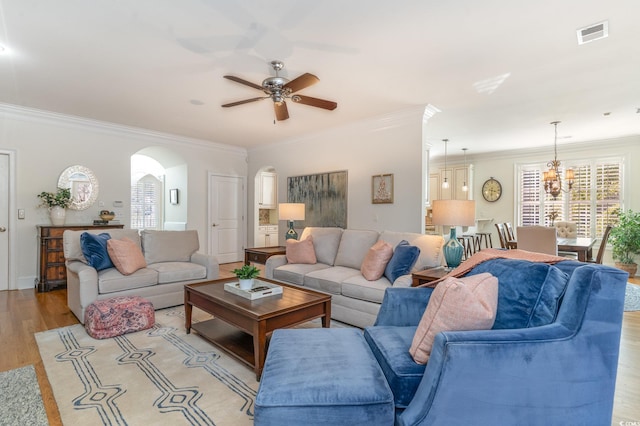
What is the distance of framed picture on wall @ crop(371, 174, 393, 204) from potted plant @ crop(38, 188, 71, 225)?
4569mm

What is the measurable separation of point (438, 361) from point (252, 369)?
160 cm

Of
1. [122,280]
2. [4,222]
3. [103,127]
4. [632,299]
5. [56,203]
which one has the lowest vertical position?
[632,299]

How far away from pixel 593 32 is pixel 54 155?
6.61m

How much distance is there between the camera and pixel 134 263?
365 cm

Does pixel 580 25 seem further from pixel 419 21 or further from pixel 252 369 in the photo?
pixel 252 369

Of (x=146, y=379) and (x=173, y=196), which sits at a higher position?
(x=173, y=196)

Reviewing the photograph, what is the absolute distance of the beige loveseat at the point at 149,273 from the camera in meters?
3.30

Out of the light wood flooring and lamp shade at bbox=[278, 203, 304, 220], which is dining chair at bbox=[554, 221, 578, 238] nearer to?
the light wood flooring

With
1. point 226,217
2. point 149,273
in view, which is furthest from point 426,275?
point 226,217

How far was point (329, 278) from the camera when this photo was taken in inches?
138

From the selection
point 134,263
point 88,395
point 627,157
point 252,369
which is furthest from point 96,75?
point 627,157

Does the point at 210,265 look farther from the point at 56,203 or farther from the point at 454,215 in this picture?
the point at 454,215

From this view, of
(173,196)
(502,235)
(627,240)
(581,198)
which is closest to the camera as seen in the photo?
(502,235)

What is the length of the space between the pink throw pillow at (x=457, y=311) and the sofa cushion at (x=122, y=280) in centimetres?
313
